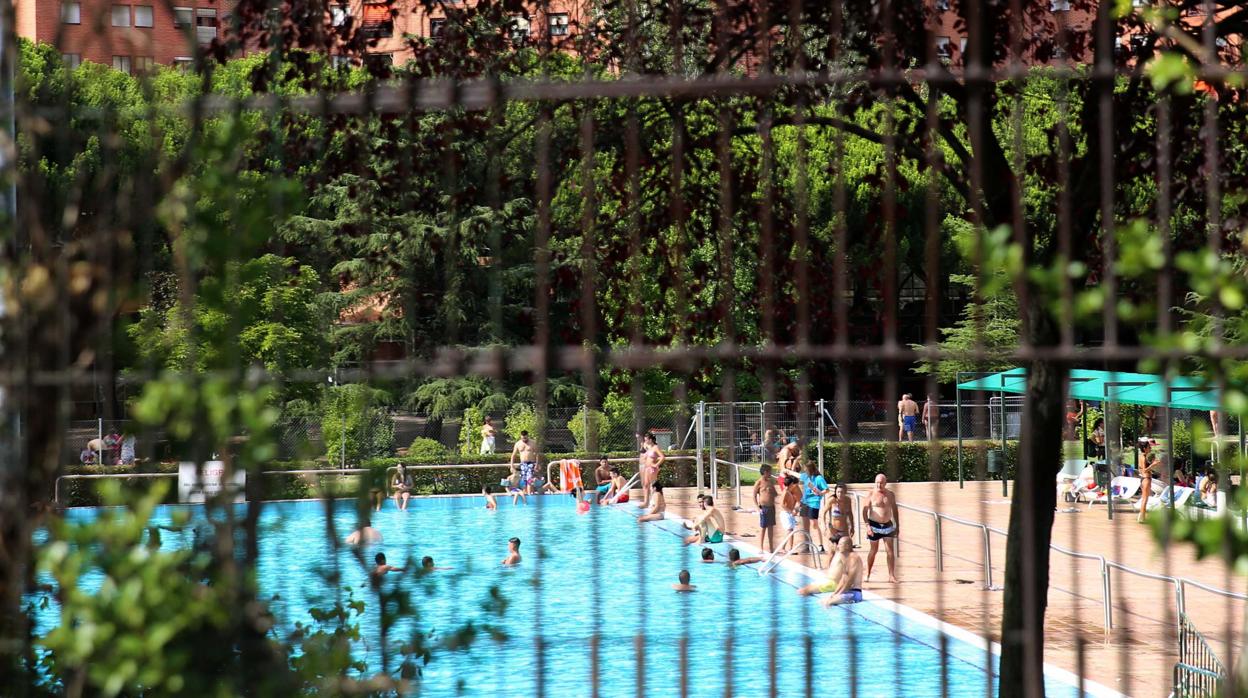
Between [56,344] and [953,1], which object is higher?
[953,1]

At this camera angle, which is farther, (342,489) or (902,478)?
(902,478)

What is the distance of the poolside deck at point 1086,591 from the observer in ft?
28.5

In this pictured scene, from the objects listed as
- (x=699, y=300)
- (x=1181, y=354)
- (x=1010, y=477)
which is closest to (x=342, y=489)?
(x=1181, y=354)

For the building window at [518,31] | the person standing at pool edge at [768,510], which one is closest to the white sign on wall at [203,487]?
the building window at [518,31]

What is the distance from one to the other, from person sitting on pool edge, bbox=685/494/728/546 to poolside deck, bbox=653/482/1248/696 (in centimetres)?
50

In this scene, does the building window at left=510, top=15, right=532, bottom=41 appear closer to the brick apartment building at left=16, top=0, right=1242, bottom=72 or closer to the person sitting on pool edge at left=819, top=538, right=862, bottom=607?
the brick apartment building at left=16, top=0, right=1242, bottom=72

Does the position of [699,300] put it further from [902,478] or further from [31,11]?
[31,11]

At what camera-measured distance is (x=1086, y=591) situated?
12.5 metres

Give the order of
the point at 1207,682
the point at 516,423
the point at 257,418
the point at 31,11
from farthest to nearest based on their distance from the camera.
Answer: the point at 31,11 < the point at 516,423 < the point at 1207,682 < the point at 257,418

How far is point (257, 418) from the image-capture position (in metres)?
2.06

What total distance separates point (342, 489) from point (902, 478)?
2269 centimetres

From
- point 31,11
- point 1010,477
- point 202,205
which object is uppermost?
point 31,11

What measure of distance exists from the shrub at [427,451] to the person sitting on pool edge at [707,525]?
6653mm

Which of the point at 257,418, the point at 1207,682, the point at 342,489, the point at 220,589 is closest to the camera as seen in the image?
the point at 257,418
